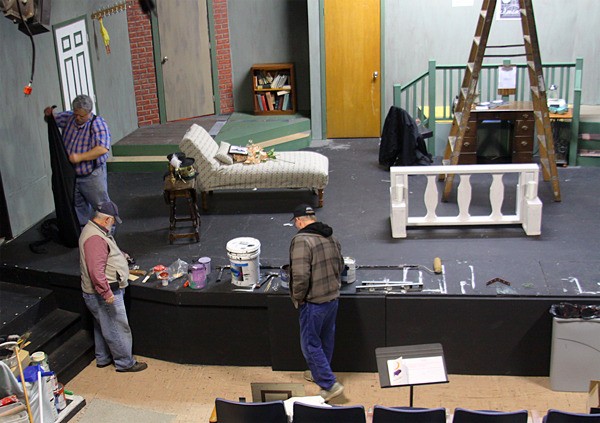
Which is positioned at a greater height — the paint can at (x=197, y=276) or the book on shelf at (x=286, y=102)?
the book on shelf at (x=286, y=102)

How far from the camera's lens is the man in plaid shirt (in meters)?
7.21

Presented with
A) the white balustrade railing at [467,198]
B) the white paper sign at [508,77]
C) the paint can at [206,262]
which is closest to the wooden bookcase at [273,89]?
the white paper sign at [508,77]

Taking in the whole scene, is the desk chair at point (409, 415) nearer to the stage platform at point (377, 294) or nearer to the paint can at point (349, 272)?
the stage platform at point (377, 294)

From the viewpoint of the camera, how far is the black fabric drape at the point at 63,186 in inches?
283

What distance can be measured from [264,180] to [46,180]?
7.52 ft

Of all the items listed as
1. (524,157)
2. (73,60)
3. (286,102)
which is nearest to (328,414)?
(524,157)

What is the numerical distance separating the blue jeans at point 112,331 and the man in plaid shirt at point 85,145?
136 cm

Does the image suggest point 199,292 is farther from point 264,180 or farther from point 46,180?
point 46,180

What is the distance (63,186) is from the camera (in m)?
7.26

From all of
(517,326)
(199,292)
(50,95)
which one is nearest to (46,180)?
(50,95)

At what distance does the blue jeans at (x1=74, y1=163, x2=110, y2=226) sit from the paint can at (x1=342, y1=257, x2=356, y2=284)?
8.23 ft

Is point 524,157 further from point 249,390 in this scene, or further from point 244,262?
point 249,390

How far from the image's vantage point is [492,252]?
705 centimetres

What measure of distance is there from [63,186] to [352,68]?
499 cm
